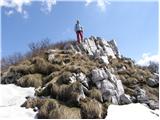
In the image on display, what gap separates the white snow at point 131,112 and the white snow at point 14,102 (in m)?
3.04

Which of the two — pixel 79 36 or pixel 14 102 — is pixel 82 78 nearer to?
pixel 14 102

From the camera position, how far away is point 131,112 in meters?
12.2

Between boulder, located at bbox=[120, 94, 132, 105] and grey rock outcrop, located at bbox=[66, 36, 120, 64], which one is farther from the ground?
grey rock outcrop, located at bbox=[66, 36, 120, 64]

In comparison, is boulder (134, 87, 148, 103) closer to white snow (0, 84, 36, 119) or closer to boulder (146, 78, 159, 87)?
boulder (146, 78, 159, 87)

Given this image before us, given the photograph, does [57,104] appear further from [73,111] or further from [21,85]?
[21,85]

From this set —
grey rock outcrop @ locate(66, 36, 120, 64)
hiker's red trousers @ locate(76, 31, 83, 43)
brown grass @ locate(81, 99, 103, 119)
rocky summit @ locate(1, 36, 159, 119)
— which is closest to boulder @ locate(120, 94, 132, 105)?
rocky summit @ locate(1, 36, 159, 119)

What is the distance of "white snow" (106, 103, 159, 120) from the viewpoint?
11.6 m

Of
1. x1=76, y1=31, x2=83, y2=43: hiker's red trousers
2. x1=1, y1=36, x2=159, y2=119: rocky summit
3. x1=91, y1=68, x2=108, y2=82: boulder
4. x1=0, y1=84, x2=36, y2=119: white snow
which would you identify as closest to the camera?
x1=0, y1=84, x2=36, y2=119: white snow

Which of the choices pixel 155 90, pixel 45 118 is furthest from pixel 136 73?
pixel 45 118

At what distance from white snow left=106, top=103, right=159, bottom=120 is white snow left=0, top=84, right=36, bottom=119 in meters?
3.04

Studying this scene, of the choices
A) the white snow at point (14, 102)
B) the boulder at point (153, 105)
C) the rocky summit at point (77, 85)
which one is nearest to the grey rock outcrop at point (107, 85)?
the rocky summit at point (77, 85)

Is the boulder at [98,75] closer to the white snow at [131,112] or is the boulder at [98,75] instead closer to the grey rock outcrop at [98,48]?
the white snow at [131,112]

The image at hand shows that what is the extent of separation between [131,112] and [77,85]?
8.13 feet

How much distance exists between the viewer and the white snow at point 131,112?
1159cm
